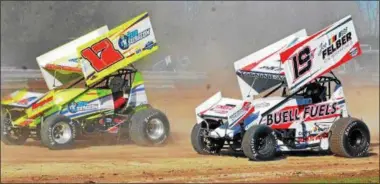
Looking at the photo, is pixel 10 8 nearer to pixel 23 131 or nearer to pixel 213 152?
pixel 23 131

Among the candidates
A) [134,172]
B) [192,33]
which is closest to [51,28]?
[192,33]

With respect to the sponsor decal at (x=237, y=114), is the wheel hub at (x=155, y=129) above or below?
below

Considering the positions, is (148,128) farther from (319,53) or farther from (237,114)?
(319,53)

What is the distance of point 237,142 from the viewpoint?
15461 mm

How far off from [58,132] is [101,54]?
83.3 inches

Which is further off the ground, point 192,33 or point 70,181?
point 192,33

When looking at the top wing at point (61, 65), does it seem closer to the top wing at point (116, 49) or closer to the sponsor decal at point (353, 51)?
the top wing at point (116, 49)

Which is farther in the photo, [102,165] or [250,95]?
[250,95]

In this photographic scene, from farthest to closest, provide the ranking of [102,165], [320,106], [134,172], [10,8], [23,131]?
[10,8] < [23,131] < [320,106] < [102,165] < [134,172]

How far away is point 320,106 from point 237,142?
6.28ft

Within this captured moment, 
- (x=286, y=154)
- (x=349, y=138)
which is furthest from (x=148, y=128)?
(x=349, y=138)

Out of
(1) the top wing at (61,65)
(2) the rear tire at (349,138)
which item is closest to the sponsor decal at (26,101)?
(1) the top wing at (61,65)

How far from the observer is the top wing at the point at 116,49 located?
18.1m

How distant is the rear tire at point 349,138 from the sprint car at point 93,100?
4827mm
